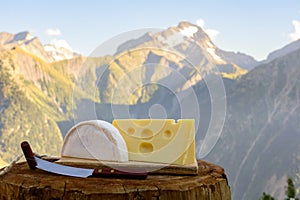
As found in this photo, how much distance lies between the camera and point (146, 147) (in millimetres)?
1999

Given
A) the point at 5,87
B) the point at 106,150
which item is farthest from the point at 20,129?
the point at 106,150

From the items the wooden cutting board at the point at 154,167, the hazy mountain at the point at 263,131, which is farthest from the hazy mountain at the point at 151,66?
the hazy mountain at the point at 263,131

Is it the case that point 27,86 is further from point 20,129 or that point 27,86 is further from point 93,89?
point 93,89

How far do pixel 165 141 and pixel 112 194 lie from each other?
1.92 ft

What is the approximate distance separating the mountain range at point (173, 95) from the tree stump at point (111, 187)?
35 cm

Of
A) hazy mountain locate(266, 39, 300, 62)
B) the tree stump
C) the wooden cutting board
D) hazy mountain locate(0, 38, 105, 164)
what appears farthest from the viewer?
hazy mountain locate(266, 39, 300, 62)

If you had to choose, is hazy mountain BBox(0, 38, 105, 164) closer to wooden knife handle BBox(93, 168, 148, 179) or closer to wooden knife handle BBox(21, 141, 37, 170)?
wooden knife handle BBox(21, 141, 37, 170)

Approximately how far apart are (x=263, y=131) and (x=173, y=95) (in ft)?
220

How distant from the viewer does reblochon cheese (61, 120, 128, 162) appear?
6.08 ft

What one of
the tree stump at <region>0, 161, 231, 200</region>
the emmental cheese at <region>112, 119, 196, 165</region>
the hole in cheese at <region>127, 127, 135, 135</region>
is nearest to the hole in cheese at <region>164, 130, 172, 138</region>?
the emmental cheese at <region>112, 119, 196, 165</region>

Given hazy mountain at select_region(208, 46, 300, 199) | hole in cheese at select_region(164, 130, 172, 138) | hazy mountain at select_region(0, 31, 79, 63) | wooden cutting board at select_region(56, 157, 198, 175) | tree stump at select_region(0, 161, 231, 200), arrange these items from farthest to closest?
1. hazy mountain at select_region(0, 31, 79, 63)
2. hazy mountain at select_region(208, 46, 300, 199)
3. hole in cheese at select_region(164, 130, 172, 138)
4. wooden cutting board at select_region(56, 157, 198, 175)
5. tree stump at select_region(0, 161, 231, 200)

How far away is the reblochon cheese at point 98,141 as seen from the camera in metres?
1.85

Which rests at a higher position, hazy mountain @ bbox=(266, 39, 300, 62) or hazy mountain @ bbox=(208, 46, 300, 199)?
hazy mountain @ bbox=(266, 39, 300, 62)

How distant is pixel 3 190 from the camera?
1.67 m
